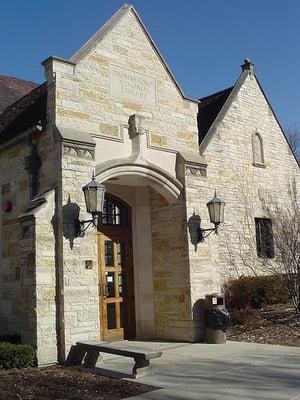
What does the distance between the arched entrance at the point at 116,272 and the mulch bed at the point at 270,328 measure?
249 cm

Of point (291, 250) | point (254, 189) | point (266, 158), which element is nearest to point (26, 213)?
point (291, 250)

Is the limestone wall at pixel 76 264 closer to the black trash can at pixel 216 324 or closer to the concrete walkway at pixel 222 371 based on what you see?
the concrete walkway at pixel 222 371

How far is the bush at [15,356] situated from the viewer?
823 cm

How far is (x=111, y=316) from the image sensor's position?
1163 cm

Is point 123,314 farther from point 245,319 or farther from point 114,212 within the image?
point 245,319

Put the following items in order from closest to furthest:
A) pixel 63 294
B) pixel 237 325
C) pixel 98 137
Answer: pixel 63 294
pixel 98 137
pixel 237 325

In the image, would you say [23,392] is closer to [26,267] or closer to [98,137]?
[26,267]

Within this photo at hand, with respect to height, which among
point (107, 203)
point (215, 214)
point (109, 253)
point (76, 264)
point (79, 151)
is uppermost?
point (79, 151)

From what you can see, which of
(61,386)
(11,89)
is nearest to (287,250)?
(61,386)

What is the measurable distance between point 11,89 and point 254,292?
1001 cm

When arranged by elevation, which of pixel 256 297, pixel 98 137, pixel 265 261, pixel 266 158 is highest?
pixel 266 158

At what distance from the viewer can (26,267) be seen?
8.98 meters

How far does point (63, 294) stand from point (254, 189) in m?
9.64

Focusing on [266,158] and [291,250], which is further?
[266,158]
